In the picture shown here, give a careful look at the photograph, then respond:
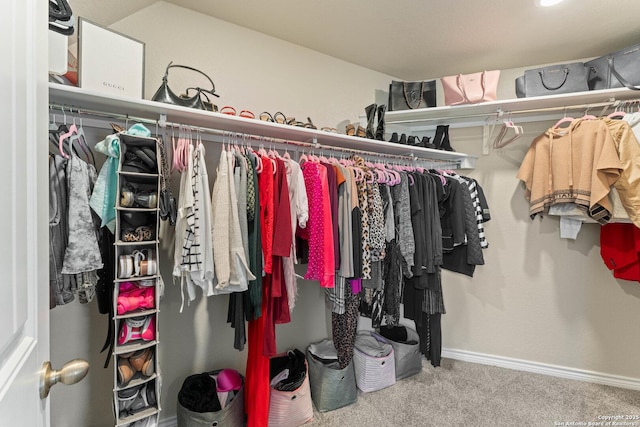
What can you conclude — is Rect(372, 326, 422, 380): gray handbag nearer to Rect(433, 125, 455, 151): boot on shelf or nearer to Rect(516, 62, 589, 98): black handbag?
Rect(433, 125, 455, 151): boot on shelf

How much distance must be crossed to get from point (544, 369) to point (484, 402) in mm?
756

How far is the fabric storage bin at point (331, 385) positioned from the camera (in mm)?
1856

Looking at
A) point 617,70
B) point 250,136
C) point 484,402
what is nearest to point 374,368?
point 484,402

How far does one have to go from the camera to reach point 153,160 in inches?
47.0

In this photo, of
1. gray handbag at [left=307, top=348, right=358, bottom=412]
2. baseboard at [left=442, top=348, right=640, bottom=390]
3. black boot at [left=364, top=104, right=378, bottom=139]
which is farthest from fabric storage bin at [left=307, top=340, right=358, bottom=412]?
black boot at [left=364, top=104, right=378, bottom=139]

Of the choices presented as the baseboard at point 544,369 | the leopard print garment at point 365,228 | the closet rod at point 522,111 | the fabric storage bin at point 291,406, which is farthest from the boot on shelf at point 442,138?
the fabric storage bin at point 291,406

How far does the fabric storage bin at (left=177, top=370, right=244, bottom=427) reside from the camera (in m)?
1.44

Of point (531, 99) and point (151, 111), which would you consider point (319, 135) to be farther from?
point (531, 99)

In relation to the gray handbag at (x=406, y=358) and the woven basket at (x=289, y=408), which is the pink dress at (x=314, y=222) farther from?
the gray handbag at (x=406, y=358)

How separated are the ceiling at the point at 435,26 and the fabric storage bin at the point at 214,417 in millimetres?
1929

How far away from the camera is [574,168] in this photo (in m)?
1.92

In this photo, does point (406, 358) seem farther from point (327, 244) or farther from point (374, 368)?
point (327, 244)

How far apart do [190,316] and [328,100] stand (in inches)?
69.2

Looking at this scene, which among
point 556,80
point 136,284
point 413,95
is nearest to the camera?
point 136,284
